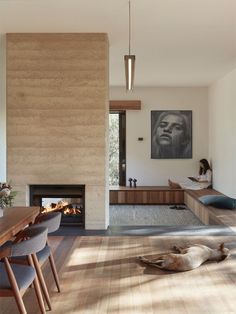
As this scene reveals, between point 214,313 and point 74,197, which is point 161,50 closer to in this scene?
point 74,197

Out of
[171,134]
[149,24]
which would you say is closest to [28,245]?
[149,24]

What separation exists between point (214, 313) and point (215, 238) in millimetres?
2420

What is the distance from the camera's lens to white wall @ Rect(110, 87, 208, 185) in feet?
37.3

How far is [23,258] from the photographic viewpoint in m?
3.29

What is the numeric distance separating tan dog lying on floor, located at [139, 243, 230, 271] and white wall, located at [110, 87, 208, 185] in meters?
6.67

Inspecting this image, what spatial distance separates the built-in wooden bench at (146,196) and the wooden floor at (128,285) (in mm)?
5243

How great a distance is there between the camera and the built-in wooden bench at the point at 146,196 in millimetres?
10516

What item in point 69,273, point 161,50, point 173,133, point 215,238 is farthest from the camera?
point 173,133

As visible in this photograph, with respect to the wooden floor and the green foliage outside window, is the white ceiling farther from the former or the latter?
the green foliage outside window

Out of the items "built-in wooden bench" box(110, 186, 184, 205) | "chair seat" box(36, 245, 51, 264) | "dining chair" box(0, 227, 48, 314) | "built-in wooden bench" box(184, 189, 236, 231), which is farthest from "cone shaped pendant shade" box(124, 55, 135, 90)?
"built-in wooden bench" box(110, 186, 184, 205)

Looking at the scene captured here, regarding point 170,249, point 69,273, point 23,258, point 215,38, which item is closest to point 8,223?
point 23,258

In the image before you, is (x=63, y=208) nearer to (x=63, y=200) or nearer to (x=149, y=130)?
(x=63, y=200)

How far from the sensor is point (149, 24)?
5703mm

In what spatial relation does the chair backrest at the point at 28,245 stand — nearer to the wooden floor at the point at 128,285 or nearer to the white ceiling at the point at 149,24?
the wooden floor at the point at 128,285
